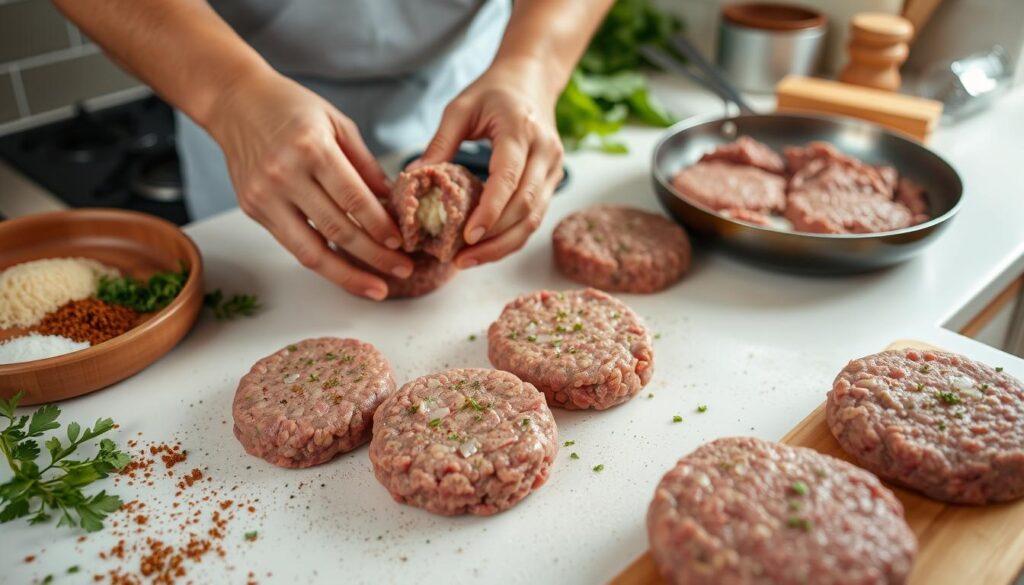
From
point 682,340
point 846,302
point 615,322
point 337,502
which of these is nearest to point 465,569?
point 337,502

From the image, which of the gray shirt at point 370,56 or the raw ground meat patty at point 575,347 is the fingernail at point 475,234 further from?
the gray shirt at point 370,56

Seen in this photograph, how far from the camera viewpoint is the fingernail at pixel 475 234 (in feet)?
5.74

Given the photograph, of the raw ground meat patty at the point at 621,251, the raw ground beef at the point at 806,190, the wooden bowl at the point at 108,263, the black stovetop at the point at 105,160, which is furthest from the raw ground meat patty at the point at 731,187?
the black stovetop at the point at 105,160

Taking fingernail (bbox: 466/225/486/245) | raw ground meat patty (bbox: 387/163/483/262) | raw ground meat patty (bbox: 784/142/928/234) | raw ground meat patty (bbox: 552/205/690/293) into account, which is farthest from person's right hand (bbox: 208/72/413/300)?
raw ground meat patty (bbox: 784/142/928/234)

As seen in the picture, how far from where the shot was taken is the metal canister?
307cm

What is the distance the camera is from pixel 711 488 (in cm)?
124

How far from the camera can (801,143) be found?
2516 mm

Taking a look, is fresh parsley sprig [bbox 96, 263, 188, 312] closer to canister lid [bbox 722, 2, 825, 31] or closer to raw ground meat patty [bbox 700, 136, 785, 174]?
raw ground meat patty [bbox 700, 136, 785, 174]

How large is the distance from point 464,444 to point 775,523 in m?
0.50

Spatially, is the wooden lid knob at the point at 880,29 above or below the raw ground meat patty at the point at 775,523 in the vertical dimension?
above

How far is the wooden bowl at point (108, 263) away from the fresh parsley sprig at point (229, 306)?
6 cm

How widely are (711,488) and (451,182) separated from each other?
2.75ft

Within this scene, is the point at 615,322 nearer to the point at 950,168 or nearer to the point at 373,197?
the point at 373,197

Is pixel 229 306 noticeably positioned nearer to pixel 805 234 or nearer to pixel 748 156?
pixel 805 234
